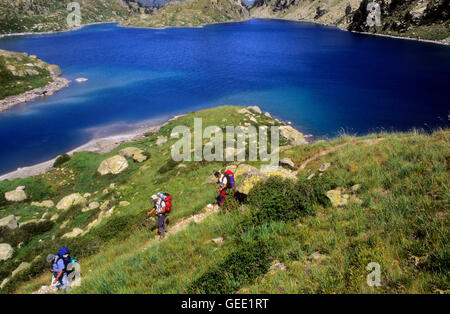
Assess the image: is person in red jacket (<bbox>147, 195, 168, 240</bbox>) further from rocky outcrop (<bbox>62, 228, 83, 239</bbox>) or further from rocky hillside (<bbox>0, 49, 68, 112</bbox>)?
rocky hillside (<bbox>0, 49, 68, 112</bbox>)

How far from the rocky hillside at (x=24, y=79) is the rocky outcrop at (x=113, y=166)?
2018 inches

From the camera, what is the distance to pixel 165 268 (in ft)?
27.7

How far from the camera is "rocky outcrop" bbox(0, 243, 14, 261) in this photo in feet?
59.9

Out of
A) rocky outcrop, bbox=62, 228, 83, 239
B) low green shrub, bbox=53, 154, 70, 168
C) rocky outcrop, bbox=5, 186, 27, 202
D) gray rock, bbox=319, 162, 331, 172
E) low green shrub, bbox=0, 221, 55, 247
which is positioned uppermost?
gray rock, bbox=319, 162, 331, 172

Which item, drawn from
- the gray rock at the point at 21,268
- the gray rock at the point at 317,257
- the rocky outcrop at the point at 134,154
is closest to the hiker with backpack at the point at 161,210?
the gray rock at the point at 317,257

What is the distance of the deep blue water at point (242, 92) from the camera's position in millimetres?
49650

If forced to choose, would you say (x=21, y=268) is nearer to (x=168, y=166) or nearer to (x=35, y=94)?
(x=168, y=166)

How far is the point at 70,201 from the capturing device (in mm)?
24969

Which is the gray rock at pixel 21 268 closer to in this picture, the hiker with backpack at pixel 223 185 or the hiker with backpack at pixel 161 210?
the hiker with backpack at pixel 161 210

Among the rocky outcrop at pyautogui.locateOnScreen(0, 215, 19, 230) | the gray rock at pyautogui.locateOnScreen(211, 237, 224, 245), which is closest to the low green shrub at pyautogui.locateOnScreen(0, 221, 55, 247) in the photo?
the rocky outcrop at pyautogui.locateOnScreen(0, 215, 19, 230)

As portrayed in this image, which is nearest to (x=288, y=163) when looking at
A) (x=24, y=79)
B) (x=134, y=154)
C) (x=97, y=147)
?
(x=134, y=154)

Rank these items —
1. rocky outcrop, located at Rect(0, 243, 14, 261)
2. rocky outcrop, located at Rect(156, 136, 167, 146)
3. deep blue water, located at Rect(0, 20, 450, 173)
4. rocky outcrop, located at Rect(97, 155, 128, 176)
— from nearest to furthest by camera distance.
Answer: rocky outcrop, located at Rect(0, 243, 14, 261), rocky outcrop, located at Rect(97, 155, 128, 176), rocky outcrop, located at Rect(156, 136, 167, 146), deep blue water, located at Rect(0, 20, 450, 173)

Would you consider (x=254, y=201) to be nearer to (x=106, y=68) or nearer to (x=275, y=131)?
(x=275, y=131)

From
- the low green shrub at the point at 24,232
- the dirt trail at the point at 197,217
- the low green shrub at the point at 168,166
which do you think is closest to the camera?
the dirt trail at the point at 197,217
